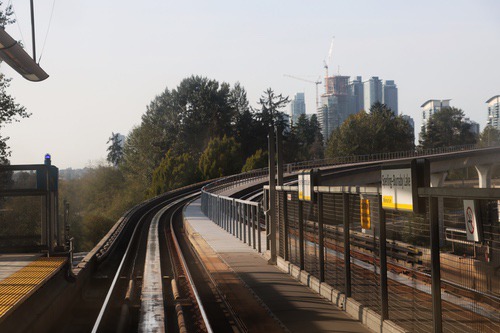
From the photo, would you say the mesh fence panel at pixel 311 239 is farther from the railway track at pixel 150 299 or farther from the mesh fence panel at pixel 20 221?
the mesh fence panel at pixel 20 221

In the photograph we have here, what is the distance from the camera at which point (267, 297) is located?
14648 mm

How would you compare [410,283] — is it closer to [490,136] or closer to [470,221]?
[470,221]

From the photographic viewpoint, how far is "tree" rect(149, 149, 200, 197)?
309 feet

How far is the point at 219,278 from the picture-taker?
18.3 metres

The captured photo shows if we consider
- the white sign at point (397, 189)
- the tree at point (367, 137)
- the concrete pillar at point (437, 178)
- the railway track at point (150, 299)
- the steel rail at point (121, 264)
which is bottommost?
the railway track at point (150, 299)

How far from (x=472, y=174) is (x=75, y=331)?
119m

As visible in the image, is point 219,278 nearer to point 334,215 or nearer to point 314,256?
point 314,256

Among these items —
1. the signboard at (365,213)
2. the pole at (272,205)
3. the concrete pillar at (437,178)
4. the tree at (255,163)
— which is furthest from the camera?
the tree at (255,163)

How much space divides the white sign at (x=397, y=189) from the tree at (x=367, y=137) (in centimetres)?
11703

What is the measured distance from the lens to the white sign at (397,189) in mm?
9078

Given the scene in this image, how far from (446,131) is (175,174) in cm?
8192

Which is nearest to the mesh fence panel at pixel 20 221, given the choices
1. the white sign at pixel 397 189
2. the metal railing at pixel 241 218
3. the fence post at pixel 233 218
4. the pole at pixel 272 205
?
the pole at pixel 272 205

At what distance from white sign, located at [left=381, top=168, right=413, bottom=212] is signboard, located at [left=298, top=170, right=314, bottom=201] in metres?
4.70

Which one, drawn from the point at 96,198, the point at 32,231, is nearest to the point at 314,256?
the point at 32,231
